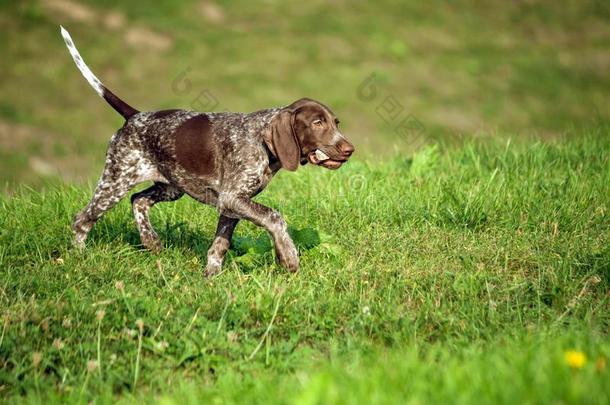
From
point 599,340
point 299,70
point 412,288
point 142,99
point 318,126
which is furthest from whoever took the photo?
point 299,70

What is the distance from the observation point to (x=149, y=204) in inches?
288

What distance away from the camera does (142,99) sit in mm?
17125

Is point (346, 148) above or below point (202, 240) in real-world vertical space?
above

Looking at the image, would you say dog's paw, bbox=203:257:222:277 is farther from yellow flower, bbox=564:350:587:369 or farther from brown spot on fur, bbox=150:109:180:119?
yellow flower, bbox=564:350:587:369

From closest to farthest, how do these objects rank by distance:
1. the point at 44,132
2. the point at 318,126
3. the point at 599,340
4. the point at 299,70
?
the point at 599,340 < the point at 318,126 < the point at 44,132 < the point at 299,70

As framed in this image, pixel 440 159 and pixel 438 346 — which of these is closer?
pixel 438 346

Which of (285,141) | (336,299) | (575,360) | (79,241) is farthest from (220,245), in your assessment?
(575,360)

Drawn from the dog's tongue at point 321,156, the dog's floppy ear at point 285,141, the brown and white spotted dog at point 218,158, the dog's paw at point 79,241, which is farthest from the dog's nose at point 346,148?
the dog's paw at point 79,241

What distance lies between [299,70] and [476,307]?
1408 cm

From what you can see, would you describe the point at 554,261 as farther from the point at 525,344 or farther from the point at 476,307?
the point at 525,344

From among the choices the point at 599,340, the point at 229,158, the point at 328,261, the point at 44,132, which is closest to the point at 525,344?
the point at 599,340

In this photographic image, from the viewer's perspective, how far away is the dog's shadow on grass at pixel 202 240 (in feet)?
21.4

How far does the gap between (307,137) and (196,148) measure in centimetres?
100

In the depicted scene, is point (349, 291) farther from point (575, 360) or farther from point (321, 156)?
point (575, 360)
